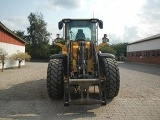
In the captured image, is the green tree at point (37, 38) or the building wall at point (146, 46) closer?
the building wall at point (146, 46)

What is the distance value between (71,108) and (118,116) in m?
1.50

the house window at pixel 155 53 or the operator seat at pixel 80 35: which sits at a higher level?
the operator seat at pixel 80 35

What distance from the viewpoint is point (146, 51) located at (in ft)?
132

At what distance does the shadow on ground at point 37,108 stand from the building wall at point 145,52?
27.6 metres

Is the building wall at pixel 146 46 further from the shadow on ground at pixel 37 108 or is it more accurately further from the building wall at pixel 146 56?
the shadow on ground at pixel 37 108

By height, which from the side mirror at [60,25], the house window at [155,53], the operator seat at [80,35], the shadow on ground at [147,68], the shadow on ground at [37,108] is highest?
the side mirror at [60,25]

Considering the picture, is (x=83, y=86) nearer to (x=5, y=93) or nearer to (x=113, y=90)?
(x=113, y=90)

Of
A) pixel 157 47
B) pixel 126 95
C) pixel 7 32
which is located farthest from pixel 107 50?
pixel 126 95

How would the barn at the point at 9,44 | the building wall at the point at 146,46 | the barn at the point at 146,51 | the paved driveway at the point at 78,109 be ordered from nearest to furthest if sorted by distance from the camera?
the paved driveway at the point at 78,109 → the barn at the point at 9,44 → the barn at the point at 146,51 → the building wall at the point at 146,46

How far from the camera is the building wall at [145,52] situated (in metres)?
34.6

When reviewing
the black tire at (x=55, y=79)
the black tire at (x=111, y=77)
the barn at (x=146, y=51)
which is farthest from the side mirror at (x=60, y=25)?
the barn at (x=146, y=51)

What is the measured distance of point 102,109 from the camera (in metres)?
7.11

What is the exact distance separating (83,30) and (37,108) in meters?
3.68

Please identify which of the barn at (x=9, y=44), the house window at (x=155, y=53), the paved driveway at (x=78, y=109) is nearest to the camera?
the paved driveway at (x=78, y=109)
